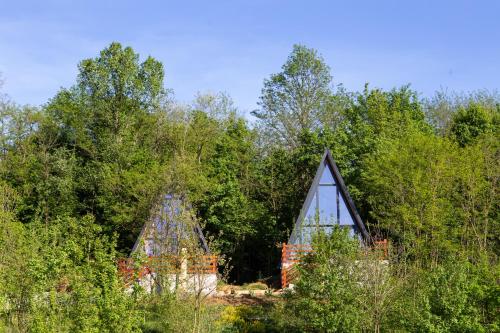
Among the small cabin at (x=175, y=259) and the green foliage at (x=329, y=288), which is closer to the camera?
the green foliage at (x=329, y=288)

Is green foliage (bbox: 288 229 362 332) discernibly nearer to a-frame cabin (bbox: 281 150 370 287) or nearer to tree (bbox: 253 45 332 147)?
a-frame cabin (bbox: 281 150 370 287)

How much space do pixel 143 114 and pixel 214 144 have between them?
4.38 m

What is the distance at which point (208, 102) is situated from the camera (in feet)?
143

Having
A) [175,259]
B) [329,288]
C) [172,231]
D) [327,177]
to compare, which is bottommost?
[329,288]

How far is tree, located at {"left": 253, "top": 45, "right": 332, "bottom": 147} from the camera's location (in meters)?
40.9

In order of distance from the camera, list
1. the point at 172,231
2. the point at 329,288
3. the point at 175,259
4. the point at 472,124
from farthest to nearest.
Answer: the point at 472,124, the point at 172,231, the point at 175,259, the point at 329,288

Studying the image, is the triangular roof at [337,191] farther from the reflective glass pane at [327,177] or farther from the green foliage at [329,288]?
the green foliage at [329,288]

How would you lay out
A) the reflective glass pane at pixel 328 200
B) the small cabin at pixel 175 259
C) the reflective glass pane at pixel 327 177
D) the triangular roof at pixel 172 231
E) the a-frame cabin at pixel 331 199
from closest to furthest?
the small cabin at pixel 175 259, the triangular roof at pixel 172 231, the a-frame cabin at pixel 331 199, the reflective glass pane at pixel 328 200, the reflective glass pane at pixel 327 177

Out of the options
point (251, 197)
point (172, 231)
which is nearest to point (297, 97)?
point (251, 197)

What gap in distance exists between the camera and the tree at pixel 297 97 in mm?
40906

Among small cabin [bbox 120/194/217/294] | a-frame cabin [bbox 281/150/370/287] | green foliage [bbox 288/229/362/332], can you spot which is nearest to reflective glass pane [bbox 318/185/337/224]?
a-frame cabin [bbox 281/150/370/287]

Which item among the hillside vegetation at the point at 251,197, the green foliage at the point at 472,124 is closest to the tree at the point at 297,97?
the hillside vegetation at the point at 251,197

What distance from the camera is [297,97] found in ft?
136

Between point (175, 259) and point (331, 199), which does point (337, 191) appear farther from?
point (175, 259)
